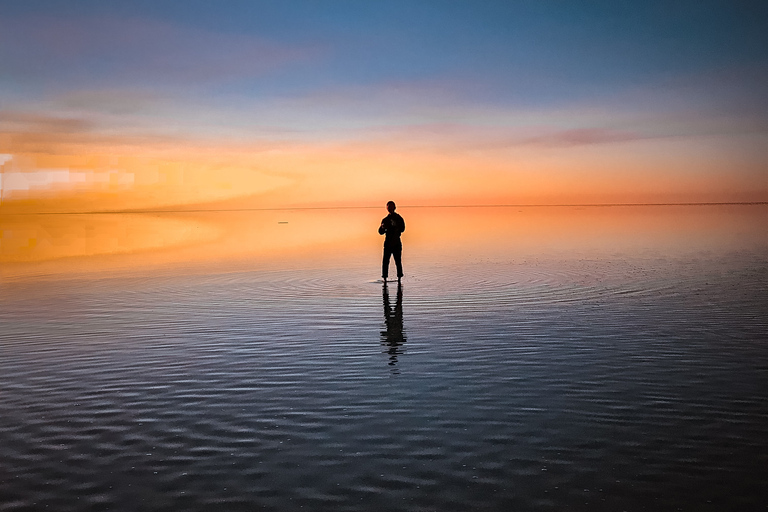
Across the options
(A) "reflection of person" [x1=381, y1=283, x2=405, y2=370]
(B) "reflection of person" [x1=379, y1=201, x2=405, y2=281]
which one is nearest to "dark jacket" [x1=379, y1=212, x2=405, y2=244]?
(B) "reflection of person" [x1=379, y1=201, x2=405, y2=281]

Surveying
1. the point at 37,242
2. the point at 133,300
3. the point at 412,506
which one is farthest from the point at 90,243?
the point at 412,506

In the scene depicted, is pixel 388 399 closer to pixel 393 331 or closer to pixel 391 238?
pixel 393 331

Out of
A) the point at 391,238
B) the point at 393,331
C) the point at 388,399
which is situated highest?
the point at 391,238

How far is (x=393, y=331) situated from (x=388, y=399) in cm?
553

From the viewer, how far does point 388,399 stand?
1024 cm

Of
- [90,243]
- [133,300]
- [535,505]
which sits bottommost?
[535,505]

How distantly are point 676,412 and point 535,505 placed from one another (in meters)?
3.92

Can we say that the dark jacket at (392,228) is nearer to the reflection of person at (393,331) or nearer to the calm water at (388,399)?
the calm water at (388,399)

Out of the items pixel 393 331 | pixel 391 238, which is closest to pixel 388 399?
pixel 393 331

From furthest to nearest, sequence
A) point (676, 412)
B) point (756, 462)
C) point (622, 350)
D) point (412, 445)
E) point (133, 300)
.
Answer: point (133, 300), point (622, 350), point (676, 412), point (412, 445), point (756, 462)

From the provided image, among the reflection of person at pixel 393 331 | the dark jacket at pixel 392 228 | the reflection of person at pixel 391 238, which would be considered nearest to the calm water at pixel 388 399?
the reflection of person at pixel 393 331

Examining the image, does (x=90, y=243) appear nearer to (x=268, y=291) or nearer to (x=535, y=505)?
(x=268, y=291)

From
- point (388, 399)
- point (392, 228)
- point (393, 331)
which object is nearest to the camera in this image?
point (388, 399)

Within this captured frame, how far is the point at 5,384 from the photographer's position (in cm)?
1154
